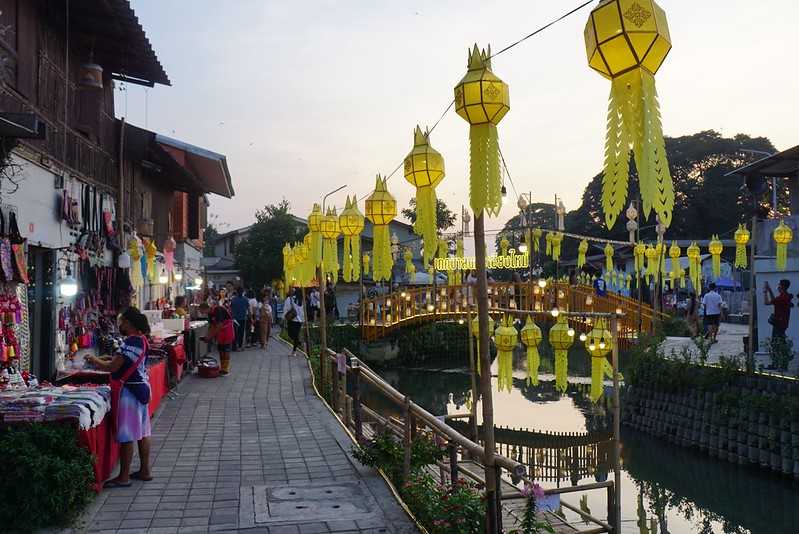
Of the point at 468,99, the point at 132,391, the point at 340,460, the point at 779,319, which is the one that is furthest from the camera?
the point at 779,319


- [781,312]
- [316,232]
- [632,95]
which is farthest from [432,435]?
[781,312]

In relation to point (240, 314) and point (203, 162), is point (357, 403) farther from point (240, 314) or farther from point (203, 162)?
point (203, 162)

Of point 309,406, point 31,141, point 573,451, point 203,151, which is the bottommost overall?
point 573,451

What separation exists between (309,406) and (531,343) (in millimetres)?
4255

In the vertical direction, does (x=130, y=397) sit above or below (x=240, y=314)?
below

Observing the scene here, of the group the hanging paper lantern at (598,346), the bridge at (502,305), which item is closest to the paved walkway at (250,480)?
the hanging paper lantern at (598,346)

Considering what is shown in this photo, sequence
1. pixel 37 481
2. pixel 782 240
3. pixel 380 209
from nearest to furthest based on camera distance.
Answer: pixel 37 481
pixel 380 209
pixel 782 240

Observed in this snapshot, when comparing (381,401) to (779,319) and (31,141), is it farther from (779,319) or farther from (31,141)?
(31,141)

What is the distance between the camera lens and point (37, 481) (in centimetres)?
559

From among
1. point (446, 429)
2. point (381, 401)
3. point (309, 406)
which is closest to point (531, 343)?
point (309, 406)

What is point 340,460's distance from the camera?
26.7 feet

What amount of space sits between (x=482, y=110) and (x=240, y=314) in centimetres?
1611

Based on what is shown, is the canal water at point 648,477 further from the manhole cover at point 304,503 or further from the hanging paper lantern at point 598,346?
the manhole cover at point 304,503

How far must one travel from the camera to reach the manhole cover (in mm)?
6109
